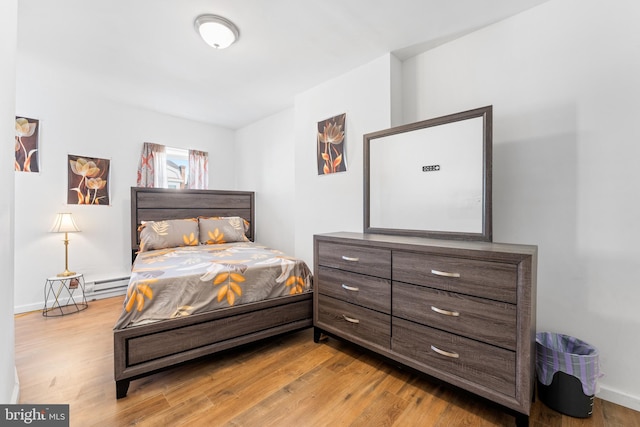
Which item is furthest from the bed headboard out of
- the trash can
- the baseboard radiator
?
the trash can

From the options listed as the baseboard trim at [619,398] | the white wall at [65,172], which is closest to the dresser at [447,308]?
the baseboard trim at [619,398]

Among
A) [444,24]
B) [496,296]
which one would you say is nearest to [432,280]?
[496,296]

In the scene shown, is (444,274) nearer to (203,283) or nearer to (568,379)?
(568,379)

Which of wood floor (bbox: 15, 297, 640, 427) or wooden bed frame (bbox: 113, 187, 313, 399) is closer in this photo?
wood floor (bbox: 15, 297, 640, 427)

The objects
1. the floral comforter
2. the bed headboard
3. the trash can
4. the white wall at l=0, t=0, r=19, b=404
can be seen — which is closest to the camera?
the white wall at l=0, t=0, r=19, b=404

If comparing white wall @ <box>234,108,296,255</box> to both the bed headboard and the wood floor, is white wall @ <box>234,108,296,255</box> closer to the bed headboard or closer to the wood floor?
the bed headboard

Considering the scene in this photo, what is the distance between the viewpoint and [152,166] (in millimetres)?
3834

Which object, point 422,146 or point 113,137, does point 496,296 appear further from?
point 113,137

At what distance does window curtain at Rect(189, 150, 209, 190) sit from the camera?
425cm

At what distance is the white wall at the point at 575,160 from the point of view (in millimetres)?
1558

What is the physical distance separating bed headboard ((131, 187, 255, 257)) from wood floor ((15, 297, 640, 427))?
63.3 inches

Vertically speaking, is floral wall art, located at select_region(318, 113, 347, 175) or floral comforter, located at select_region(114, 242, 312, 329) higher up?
floral wall art, located at select_region(318, 113, 347, 175)

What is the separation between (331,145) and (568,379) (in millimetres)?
2458

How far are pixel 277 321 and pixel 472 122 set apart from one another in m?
2.01
